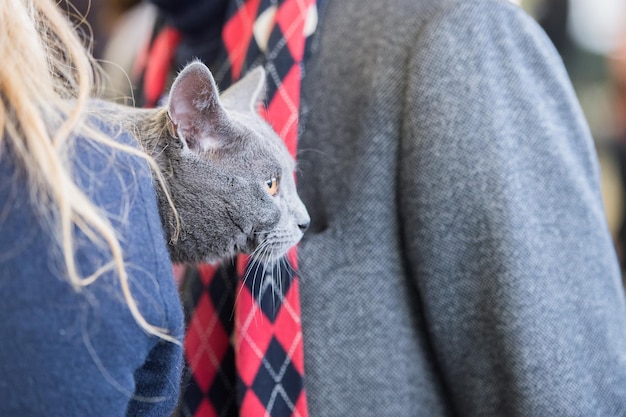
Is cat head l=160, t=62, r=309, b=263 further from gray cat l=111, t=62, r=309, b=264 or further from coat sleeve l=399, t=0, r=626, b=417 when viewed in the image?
coat sleeve l=399, t=0, r=626, b=417

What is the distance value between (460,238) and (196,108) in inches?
Answer: 11.3

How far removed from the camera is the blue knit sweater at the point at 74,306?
14.1 inches

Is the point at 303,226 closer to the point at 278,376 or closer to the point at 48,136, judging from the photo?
the point at 278,376

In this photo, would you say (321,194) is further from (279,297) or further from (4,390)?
(4,390)

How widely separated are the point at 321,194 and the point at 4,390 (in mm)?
400

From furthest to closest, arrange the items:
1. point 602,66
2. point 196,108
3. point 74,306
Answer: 1. point 602,66
2. point 196,108
3. point 74,306

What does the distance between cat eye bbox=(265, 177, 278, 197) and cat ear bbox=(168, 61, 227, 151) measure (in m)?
0.06

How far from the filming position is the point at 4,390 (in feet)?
1.19

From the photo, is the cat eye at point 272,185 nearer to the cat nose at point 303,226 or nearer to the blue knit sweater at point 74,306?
the cat nose at point 303,226

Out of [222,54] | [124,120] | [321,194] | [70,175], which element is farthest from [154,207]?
[222,54]

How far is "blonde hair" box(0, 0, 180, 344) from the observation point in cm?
36

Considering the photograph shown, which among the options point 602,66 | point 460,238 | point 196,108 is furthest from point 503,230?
point 602,66

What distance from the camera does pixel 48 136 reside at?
0.38 m

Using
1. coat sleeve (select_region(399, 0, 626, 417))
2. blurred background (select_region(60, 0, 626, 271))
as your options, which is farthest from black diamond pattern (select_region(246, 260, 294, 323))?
blurred background (select_region(60, 0, 626, 271))
